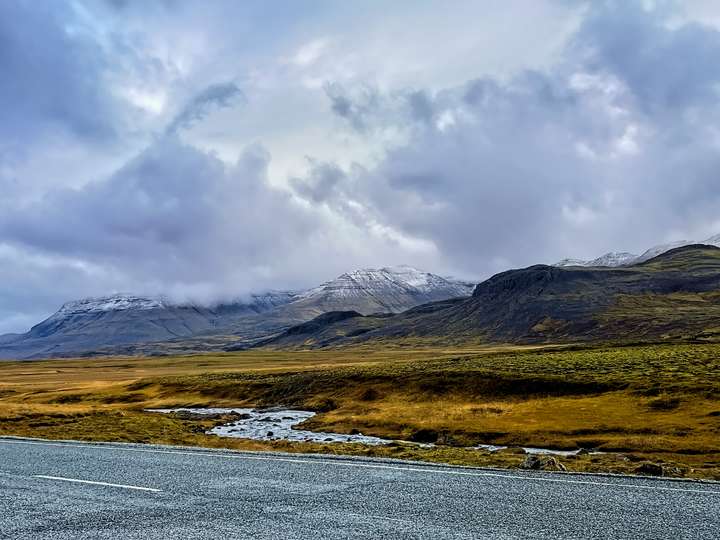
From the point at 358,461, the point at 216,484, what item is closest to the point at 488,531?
the point at 216,484

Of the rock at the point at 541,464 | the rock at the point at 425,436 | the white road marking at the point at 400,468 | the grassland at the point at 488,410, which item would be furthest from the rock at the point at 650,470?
the rock at the point at 425,436

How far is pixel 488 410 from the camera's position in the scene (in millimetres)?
54469

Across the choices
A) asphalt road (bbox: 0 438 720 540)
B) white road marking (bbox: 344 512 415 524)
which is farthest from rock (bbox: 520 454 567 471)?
white road marking (bbox: 344 512 415 524)

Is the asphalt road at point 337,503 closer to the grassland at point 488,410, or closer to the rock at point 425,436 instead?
the grassland at point 488,410

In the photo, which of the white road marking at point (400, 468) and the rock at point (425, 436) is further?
the rock at point (425, 436)

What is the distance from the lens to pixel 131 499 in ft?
46.4

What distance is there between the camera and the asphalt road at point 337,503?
37.0 feet

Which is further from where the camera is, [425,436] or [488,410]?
[488,410]

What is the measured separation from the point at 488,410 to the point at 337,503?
4326cm

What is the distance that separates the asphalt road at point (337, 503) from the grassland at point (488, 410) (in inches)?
283

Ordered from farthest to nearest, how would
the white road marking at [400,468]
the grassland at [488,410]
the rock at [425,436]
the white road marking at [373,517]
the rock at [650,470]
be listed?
the rock at [425,436] < the grassland at [488,410] < the rock at [650,470] < the white road marking at [400,468] < the white road marking at [373,517]

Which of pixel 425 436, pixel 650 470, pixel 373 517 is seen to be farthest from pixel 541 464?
pixel 425 436

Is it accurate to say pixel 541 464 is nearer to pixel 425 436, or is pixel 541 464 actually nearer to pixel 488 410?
pixel 425 436

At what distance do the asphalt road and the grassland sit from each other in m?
7.19
